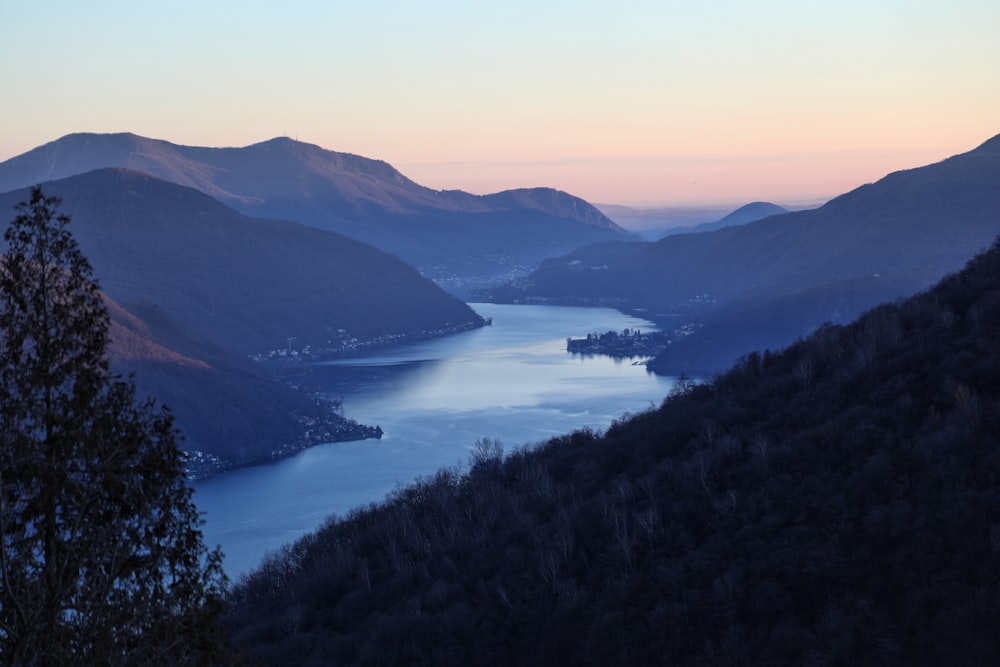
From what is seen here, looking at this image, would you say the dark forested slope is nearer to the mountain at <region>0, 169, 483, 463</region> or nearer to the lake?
the mountain at <region>0, 169, 483, 463</region>

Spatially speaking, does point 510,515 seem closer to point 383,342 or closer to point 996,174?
point 383,342

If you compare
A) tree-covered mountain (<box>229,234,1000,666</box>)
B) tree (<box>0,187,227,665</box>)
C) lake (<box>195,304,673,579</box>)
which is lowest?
lake (<box>195,304,673,579</box>)

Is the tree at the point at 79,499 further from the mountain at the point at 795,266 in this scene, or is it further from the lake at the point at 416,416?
the mountain at the point at 795,266

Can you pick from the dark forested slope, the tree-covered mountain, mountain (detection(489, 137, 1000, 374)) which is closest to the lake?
the tree-covered mountain

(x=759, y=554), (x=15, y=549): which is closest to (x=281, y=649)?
(x=759, y=554)

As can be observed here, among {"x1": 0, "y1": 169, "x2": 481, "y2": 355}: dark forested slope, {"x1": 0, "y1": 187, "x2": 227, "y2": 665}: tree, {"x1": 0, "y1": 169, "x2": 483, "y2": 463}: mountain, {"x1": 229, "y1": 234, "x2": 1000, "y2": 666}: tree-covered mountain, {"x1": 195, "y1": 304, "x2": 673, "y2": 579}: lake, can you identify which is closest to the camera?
{"x1": 0, "y1": 187, "x2": 227, "y2": 665}: tree

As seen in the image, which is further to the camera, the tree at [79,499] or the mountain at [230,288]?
the mountain at [230,288]

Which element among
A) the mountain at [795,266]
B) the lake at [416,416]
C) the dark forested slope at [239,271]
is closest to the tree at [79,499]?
the lake at [416,416]
